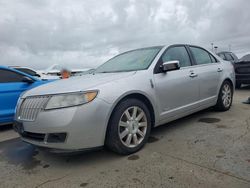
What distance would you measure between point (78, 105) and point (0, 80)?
3.22m

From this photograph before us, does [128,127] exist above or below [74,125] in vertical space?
below

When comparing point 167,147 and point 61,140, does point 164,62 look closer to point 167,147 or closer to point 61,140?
point 167,147

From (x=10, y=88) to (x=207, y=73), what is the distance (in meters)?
4.08

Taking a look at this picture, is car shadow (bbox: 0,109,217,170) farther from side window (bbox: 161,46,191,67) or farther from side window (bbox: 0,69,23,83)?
side window (bbox: 0,69,23,83)

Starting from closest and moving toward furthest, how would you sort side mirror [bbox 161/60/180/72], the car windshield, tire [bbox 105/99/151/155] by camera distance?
tire [bbox 105/99/151/155] < side mirror [bbox 161/60/180/72] < the car windshield

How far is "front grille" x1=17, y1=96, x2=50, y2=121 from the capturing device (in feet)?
9.42

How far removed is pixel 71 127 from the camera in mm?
2674

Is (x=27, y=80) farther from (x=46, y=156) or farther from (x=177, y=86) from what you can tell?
(x=177, y=86)

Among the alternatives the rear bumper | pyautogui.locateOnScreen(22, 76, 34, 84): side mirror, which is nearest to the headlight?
pyautogui.locateOnScreen(22, 76, 34, 84): side mirror

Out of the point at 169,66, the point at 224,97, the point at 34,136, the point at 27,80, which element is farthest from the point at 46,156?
the point at 224,97

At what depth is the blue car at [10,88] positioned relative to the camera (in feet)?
16.2

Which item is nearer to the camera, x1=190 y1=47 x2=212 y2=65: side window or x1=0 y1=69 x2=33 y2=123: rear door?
x1=190 y1=47 x2=212 y2=65: side window

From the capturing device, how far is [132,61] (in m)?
4.06

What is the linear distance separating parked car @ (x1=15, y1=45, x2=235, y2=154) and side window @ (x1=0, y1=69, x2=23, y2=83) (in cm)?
220
